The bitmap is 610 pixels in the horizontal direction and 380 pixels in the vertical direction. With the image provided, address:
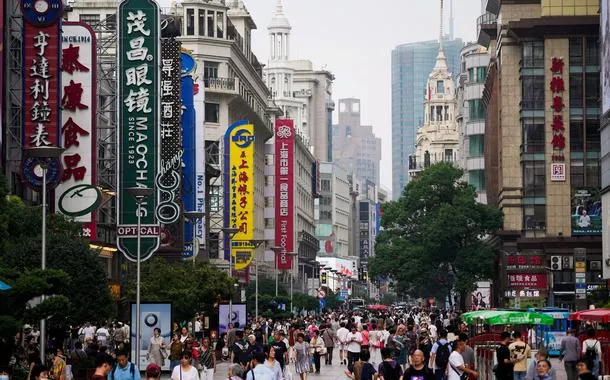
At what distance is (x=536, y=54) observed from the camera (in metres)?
101

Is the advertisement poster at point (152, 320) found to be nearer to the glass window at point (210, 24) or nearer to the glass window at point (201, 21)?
the glass window at point (201, 21)

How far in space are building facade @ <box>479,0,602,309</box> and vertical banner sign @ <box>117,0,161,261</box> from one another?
111 feet

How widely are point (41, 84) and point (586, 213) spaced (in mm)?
50284

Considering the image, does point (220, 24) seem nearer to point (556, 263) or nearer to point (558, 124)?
point (558, 124)

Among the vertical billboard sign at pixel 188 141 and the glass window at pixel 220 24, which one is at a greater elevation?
the glass window at pixel 220 24

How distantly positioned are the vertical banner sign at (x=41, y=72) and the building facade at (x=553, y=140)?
152 ft

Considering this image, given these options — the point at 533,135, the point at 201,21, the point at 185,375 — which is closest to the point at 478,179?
the point at 201,21

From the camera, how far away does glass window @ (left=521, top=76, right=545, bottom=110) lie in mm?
100875

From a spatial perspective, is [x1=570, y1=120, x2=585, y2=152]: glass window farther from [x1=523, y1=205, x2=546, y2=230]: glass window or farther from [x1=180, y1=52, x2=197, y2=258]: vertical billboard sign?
[x1=180, y1=52, x2=197, y2=258]: vertical billboard sign

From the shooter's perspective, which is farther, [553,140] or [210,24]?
[210,24]

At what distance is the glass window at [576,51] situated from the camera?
100000 mm

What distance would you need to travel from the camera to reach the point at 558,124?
99.8m

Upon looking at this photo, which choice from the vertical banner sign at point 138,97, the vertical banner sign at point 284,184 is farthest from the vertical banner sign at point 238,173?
the vertical banner sign at point 138,97

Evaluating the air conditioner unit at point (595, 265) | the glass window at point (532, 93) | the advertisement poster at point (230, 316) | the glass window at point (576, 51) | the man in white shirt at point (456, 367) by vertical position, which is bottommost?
the man in white shirt at point (456, 367)
